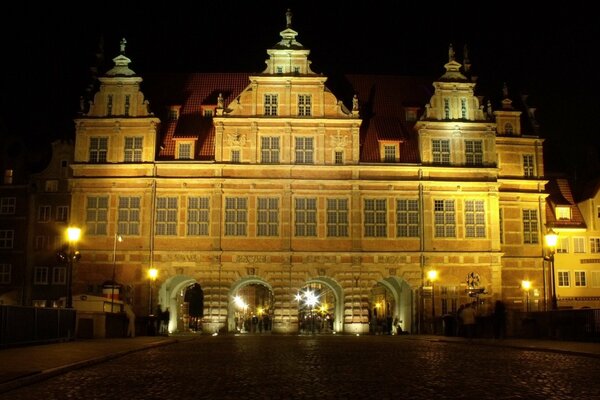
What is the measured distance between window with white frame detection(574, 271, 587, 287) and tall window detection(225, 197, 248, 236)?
27.2 meters

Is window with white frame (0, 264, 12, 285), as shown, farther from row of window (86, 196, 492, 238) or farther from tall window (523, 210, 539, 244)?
tall window (523, 210, 539, 244)

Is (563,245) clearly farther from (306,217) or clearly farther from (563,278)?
(306,217)

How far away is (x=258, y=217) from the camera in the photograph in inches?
2013

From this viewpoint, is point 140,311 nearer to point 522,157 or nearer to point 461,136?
point 461,136

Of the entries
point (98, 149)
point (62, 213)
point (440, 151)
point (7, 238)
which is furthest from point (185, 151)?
point (440, 151)

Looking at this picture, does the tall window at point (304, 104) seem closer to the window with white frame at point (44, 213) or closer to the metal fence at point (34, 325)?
the window with white frame at point (44, 213)

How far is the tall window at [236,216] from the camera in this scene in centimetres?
5094

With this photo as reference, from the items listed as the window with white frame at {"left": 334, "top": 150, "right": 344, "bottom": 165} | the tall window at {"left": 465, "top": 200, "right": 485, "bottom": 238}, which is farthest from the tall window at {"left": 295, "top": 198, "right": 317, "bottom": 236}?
the tall window at {"left": 465, "top": 200, "right": 485, "bottom": 238}

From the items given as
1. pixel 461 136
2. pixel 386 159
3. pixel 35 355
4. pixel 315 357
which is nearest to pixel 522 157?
pixel 461 136

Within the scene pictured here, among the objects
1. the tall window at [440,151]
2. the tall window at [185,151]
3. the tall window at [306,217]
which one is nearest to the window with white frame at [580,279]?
the tall window at [440,151]

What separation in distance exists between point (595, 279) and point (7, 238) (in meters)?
46.4

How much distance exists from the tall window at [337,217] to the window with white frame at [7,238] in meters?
25.7

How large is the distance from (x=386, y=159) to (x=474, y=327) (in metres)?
17.7

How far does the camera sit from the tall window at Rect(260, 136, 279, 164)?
5162cm
